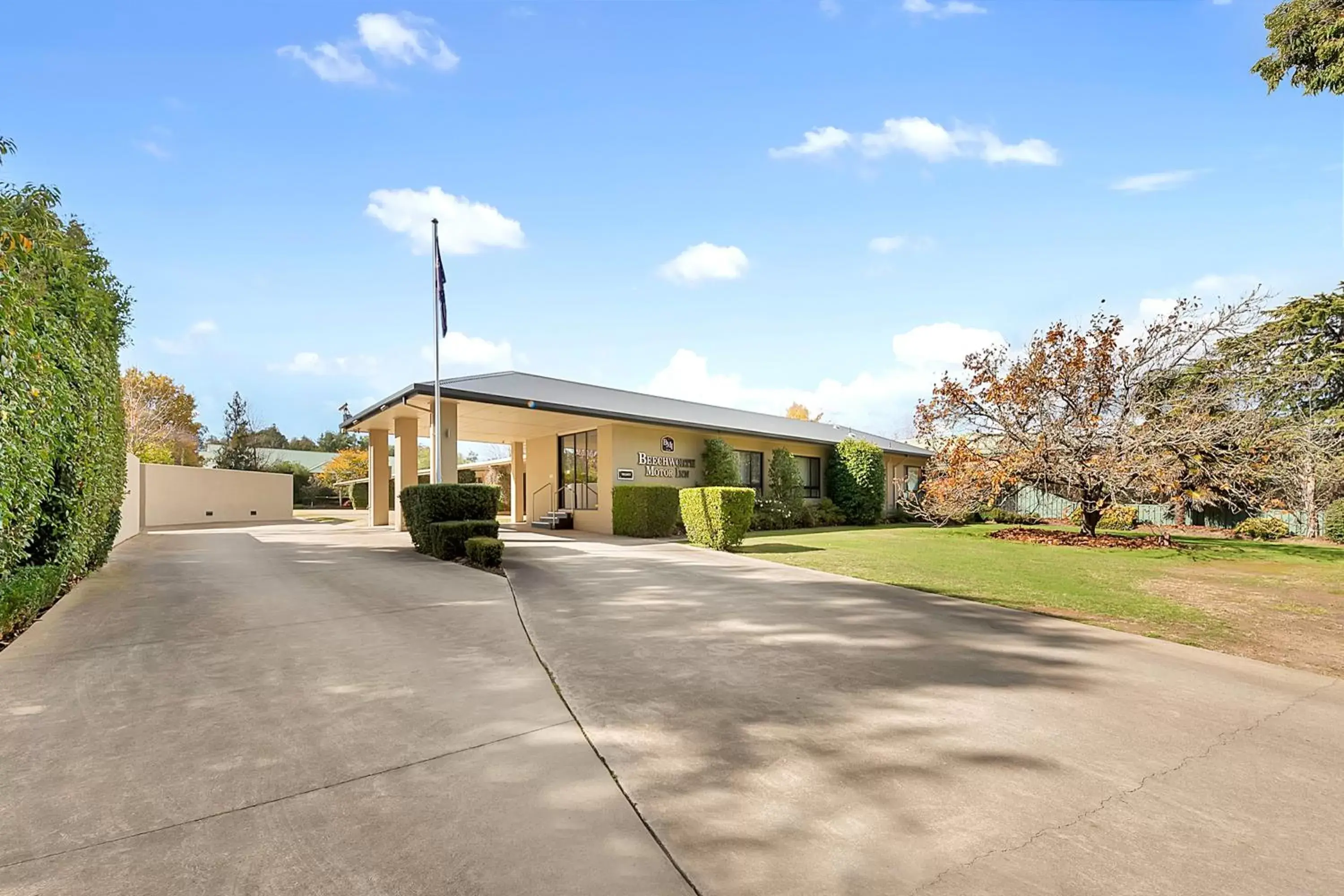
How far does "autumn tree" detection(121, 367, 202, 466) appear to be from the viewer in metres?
30.1

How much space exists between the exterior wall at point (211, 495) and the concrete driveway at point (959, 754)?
85.9 ft

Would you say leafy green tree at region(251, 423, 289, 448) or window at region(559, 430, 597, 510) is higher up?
leafy green tree at region(251, 423, 289, 448)

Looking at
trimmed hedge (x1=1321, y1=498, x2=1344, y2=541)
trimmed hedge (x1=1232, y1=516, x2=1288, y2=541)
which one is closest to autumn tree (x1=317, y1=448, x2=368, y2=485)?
→ trimmed hedge (x1=1232, y1=516, x2=1288, y2=541)

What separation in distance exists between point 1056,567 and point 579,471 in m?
13.0

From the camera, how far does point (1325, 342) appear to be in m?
19.3

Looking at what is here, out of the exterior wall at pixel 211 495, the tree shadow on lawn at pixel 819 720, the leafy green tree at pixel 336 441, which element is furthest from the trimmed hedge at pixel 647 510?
the leafy green tree at pixel 336 441

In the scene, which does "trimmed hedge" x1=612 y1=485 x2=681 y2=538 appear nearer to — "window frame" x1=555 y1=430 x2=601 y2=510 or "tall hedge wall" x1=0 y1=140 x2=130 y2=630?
"window frame" x1=555 y1=430 x2=601 y2=510

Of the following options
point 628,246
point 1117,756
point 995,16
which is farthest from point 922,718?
point 628,246

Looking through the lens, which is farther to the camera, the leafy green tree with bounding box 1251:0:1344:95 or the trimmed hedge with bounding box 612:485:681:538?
the trimmed hedge with bounding box 612:485:681:538

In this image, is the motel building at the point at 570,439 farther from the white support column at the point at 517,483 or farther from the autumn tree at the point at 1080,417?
the autumn tree at the point at 1080,417

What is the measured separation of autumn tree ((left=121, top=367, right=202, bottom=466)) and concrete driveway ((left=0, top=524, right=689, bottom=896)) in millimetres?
29267

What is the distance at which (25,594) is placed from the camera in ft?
17.1

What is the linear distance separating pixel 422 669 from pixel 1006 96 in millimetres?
11376

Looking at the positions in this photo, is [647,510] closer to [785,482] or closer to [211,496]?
[785,482]
